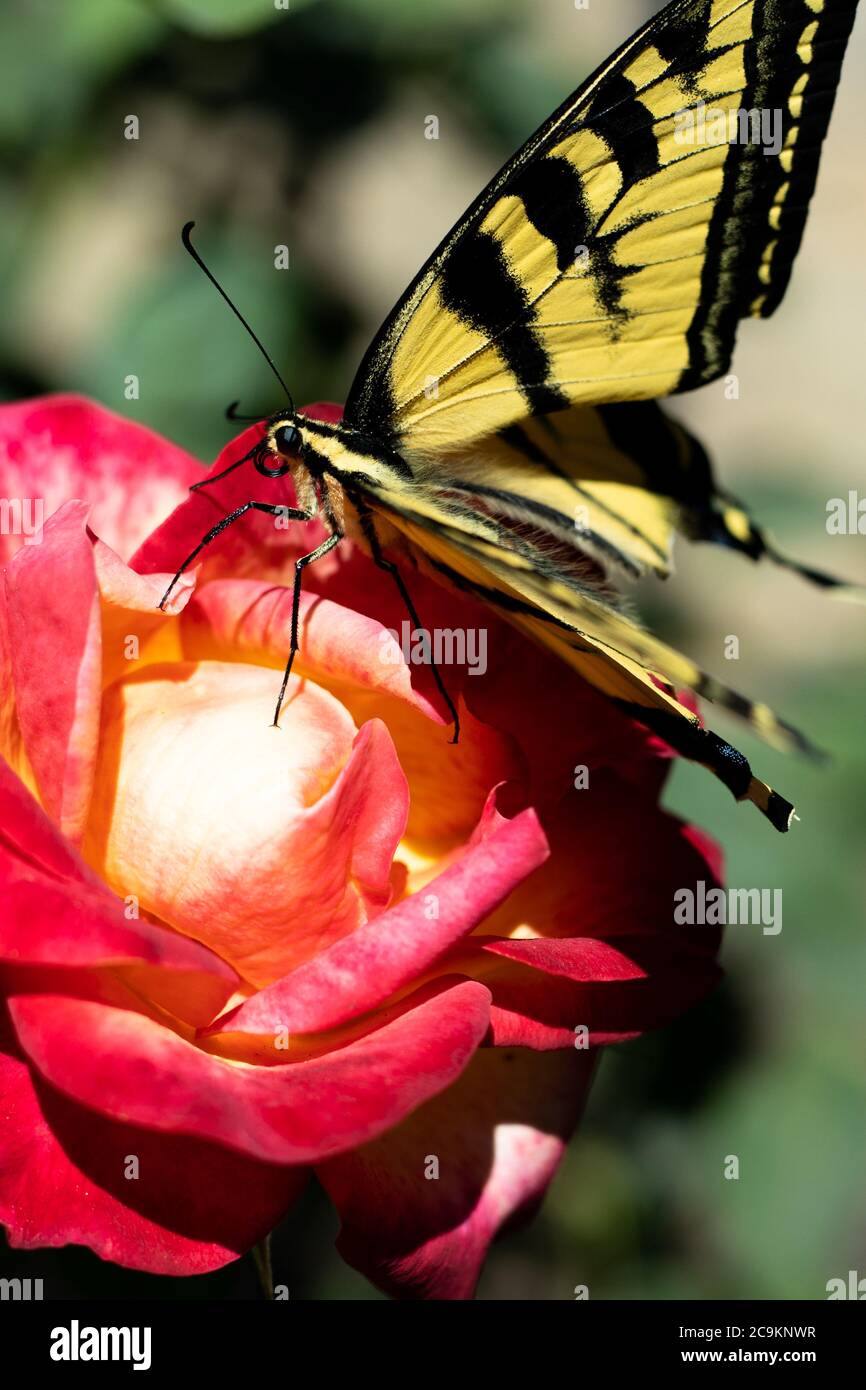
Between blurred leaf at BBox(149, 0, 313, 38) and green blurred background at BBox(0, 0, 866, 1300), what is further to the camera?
green blurred background at BBox(0, 0, 866, 1300)

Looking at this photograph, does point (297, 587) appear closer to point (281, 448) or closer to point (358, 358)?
point (281, 448)

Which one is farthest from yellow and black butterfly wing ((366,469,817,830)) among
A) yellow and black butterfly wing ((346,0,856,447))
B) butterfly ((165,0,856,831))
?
yellow and black butterfly wing ((346,0,856,447))

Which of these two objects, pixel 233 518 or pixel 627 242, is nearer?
pixel 233 518

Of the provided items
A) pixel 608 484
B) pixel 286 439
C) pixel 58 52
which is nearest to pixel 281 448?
pixel 286 439

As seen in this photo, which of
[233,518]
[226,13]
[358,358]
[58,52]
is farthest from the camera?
[358,358]

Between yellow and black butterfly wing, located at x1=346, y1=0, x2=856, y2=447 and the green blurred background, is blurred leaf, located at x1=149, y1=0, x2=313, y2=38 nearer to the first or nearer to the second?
the green blurred background

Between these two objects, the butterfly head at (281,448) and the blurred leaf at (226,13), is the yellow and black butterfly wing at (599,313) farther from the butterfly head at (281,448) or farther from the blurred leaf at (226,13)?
the blurred leaf at (226,13)

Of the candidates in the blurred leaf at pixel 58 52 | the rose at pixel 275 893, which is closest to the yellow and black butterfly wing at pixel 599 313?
the rose at pixel 275 893

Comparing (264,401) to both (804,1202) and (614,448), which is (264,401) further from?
(804,1202)
